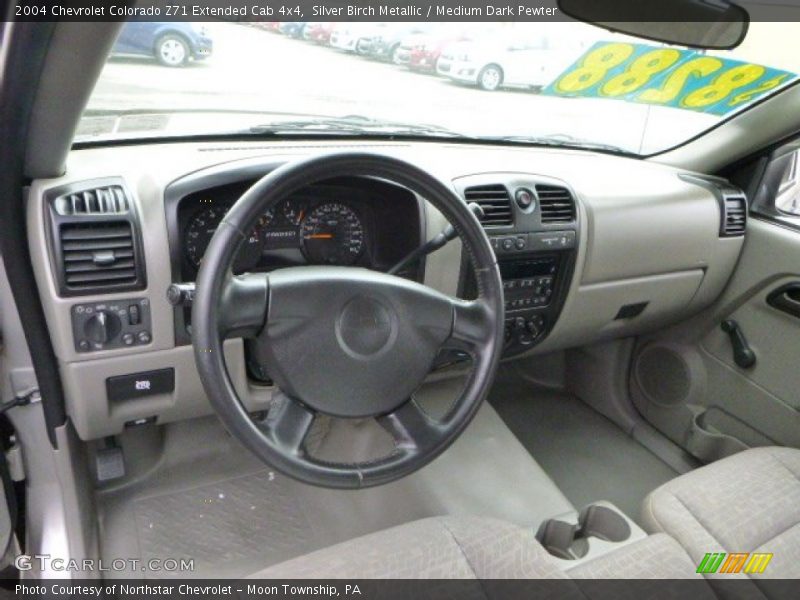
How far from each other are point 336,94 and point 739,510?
158 cm

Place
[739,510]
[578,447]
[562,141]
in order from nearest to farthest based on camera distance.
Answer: [739,510], [562,141], [578,447]

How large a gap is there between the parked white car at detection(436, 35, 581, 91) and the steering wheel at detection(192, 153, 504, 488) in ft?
4.18

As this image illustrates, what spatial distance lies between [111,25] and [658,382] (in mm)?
2408

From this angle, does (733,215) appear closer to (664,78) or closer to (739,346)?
(739,346)

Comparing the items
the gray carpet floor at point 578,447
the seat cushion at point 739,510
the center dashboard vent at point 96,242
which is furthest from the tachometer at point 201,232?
the gray carpet floor at point 578,447

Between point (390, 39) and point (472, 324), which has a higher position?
point (390, 39)

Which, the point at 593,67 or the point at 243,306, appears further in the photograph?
the point at 593,67

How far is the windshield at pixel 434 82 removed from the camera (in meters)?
1.66

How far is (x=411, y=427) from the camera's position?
1.25 metres

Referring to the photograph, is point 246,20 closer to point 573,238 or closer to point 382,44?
point 382,44

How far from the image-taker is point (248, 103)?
1.83 m

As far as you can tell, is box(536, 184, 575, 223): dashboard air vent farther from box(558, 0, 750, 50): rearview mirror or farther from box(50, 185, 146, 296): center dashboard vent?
box(50, 185, 146, 296): center dashboard vent

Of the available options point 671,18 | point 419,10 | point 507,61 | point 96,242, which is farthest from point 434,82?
point 96,242

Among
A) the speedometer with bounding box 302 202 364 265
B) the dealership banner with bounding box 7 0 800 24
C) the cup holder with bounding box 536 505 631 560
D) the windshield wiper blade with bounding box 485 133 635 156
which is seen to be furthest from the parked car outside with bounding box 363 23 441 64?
the cup holder with bounding box 536 505 631 560
